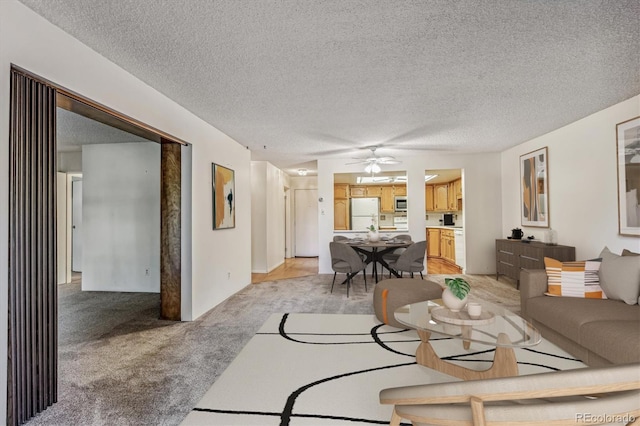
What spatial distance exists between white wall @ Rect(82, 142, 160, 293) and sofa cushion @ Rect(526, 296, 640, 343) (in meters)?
5.25

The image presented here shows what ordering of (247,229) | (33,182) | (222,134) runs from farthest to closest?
(247,229) → (222,134) → (33,182)

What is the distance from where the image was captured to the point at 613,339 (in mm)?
2174

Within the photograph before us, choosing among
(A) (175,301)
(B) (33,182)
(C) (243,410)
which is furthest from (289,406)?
(A) (175,301)

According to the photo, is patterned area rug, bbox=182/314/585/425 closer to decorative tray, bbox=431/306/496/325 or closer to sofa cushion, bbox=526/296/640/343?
sofa cushion, bbox=526/296/640/343

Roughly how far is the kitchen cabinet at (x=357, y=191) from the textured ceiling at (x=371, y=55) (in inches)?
223

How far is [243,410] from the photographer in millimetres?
2070

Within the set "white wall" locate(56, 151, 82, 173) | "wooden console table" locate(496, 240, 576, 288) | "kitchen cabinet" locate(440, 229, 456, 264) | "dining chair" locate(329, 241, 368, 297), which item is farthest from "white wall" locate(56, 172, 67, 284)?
"kitchen cabinet" locate(440, 229, 456, 264)

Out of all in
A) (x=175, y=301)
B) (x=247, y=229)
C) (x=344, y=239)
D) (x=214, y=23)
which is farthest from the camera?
(x=344, y=239)

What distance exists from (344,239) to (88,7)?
5.13m

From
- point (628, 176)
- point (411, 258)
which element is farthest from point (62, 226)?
point (628, 176)

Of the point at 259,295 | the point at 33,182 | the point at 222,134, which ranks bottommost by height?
the point at 259,295

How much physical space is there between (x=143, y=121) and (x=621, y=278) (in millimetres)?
4324

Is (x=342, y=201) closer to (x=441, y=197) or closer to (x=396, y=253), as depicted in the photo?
(x=441, y=197)

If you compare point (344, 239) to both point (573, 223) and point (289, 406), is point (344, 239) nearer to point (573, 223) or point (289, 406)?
point (573, 223)
